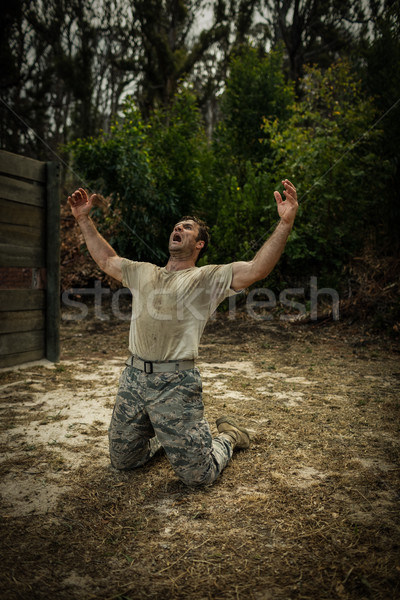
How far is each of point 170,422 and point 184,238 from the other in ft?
3.70

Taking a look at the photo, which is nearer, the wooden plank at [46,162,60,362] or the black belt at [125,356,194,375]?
the black belt at [125,356,194,375]

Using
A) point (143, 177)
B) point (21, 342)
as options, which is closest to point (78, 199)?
point (21, 342)

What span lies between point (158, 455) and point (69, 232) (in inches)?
381

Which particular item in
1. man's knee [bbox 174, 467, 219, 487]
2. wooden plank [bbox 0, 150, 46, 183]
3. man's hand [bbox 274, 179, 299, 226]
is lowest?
man's knee [bbox 174, 467, 219, 487]

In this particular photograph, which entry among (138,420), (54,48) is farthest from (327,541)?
(54,48)

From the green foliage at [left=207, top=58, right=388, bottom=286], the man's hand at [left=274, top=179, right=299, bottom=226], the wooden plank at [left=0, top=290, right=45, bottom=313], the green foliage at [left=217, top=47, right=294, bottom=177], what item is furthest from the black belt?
the green foliage at [left=217, top=47, right=294, bottom=177]

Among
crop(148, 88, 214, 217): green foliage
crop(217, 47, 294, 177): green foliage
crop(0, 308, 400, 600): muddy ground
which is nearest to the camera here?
crop(0, 308, 400, 600): muddy ground

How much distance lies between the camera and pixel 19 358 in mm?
5625

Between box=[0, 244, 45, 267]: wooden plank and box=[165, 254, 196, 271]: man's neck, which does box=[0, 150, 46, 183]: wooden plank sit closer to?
box=[0, 244, 45, 267]: wooden plank

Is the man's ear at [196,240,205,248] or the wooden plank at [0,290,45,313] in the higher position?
the man's ear at [196,240,205,248]

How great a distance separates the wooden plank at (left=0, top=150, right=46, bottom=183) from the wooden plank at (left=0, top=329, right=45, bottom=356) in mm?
1963

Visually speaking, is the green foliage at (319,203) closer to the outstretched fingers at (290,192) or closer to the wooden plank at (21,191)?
the wooden plank at (21,191)

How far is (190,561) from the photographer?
199 cm

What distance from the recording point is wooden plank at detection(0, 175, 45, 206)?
17.6 feet
